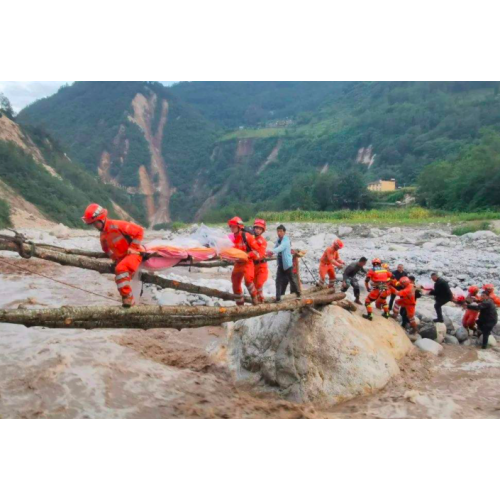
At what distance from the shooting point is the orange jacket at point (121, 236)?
14.6 feet

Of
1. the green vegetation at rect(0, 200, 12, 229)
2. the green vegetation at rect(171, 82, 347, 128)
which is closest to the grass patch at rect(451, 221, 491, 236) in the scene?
the green vegetation at rect(0, 200, 12, 229)

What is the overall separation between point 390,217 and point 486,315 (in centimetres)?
1839

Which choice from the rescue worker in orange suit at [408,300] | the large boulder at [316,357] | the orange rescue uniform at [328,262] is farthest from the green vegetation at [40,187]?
the rescue worker in orange suit at [408,300]

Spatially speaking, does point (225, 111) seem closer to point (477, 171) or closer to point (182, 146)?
point (182, 146)

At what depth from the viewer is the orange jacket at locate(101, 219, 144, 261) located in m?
4.46

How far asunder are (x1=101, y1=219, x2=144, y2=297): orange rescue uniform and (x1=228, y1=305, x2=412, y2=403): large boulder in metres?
2.97

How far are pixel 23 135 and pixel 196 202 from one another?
96.8ft

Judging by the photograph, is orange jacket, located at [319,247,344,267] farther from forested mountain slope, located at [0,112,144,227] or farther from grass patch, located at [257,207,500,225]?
forested mountain slope, located at [0,112,144,227]

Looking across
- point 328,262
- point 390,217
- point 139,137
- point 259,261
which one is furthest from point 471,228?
point 139,137

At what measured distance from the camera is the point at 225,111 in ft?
347

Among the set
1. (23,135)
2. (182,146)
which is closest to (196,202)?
(182,146)

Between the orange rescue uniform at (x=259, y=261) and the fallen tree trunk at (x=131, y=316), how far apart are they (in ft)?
1.52

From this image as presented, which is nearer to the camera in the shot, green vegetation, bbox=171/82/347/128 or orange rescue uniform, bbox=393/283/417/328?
orange rescue uniform, bbox=393/283/417/328

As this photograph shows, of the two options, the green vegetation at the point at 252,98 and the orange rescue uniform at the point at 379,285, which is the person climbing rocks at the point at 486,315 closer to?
the orange rescue uniform at the point at 379,285
